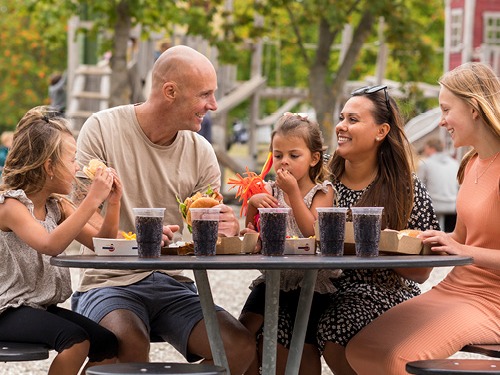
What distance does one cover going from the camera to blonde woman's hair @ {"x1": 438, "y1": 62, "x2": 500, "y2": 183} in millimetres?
5172

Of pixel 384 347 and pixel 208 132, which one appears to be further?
pixel 208 132

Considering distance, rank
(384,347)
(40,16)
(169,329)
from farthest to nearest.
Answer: (40,16), (169,329), (384,347)

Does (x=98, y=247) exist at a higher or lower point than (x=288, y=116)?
lower

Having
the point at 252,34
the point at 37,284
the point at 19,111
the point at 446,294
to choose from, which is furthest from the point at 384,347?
the point at 19,111

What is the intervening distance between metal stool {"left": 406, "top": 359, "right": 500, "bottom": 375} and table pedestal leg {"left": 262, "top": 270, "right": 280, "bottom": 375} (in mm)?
524

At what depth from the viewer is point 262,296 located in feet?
18.2

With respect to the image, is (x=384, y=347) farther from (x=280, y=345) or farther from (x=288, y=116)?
(x=288, y=116)

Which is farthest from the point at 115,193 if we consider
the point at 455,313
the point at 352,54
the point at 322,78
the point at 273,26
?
the point at 273,26

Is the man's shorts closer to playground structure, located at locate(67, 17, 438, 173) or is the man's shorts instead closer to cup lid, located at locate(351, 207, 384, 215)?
cup lid, located at locate(351, 207, 384, 215)

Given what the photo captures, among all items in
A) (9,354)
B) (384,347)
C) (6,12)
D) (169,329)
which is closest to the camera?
(9,354)

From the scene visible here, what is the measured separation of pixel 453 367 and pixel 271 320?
0.71 m

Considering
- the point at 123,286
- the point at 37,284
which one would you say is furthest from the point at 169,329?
the point at 37,284

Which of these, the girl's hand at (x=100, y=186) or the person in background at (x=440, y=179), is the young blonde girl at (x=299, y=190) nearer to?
the girl's hand at (x=100, y=186)

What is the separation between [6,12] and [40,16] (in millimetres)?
25150
